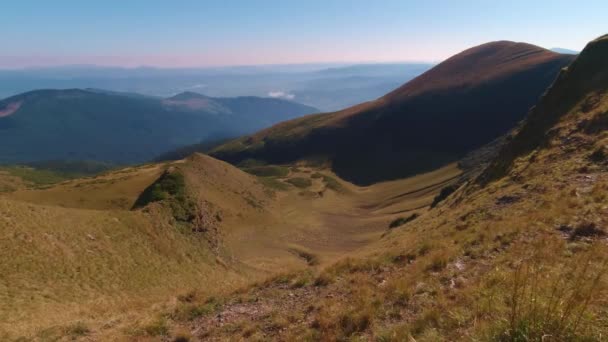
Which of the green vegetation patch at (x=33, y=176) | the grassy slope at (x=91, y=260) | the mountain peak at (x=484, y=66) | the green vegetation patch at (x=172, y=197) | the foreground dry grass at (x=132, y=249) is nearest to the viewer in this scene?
the foreground dry grass at (x=132, y=249)

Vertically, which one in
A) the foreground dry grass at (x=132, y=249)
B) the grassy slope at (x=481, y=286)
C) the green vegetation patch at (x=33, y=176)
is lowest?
the green vegetation patch at (x=33, y=176)

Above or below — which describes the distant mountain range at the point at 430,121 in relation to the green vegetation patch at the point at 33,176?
above

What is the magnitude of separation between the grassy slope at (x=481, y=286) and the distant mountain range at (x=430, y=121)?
120578 mm

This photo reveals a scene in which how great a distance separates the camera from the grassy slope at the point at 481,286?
19.8 ft

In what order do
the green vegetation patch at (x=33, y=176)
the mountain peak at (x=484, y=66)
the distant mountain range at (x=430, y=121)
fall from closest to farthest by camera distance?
1. the green vegetation patch at (x=33, y=176)
2. the distant mountain range at (x=430, y=121)
3. the mountain peak at (x=484, y=66)

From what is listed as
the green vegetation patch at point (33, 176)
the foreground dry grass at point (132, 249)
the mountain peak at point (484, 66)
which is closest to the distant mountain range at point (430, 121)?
the mountain peak at point (484, 66)

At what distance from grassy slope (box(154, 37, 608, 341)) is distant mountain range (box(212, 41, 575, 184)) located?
12058cm

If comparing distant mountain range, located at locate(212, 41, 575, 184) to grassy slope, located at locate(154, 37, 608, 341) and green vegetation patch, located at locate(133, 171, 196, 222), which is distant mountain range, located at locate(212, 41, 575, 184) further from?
grassy slope, located at locate(154, 37, 608, 341)

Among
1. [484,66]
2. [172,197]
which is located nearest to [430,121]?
[484,66]

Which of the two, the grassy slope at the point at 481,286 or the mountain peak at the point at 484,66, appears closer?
the grassy slope at the point at 481,286

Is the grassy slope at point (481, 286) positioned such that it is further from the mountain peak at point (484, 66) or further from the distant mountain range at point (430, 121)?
the mountain peak at point (484, 66)

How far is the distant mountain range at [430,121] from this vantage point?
465 ft

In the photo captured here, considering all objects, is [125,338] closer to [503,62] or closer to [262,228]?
[262,228]

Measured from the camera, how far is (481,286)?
349 inches
